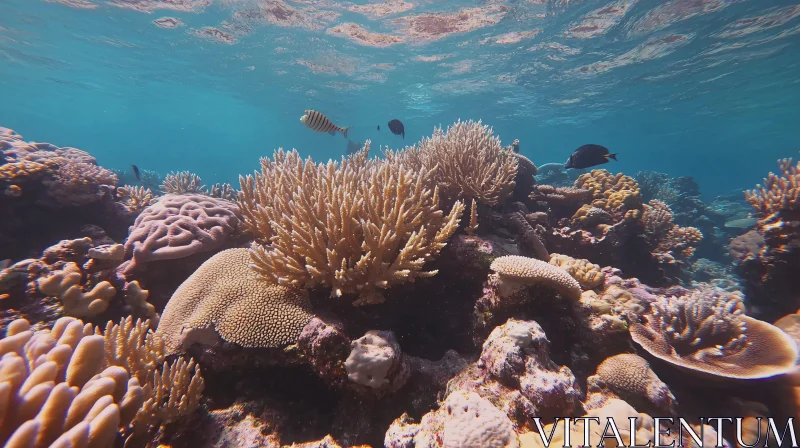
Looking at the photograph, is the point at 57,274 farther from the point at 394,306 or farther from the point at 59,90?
the point at 59,90

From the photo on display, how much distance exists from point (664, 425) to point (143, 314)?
5.39m

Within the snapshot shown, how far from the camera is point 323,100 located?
3706 cm

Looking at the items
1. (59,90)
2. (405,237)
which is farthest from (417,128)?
(405,237)

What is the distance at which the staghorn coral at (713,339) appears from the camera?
9.73 ft

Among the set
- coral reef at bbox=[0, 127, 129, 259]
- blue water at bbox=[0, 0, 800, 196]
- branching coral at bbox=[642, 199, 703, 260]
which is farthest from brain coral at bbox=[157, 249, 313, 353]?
blue water at bbox=[0, 0, 800, 196]

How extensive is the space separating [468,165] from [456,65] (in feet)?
75.4

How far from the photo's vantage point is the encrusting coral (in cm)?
144

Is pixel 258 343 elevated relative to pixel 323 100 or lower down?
lower down

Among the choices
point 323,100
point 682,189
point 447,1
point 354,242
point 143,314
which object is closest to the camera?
point 354,242

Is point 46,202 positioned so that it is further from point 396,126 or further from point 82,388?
point 396,126

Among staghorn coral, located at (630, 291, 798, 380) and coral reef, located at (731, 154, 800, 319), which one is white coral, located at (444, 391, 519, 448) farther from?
coral reef, located at (731, 154, 800, 319)

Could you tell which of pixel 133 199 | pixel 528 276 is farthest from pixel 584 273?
pixel 133 199

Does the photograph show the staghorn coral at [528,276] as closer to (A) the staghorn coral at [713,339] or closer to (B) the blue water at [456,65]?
(A) the staghorn coral at [713,339]

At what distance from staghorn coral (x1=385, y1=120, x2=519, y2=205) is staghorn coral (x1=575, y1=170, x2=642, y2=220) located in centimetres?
289
